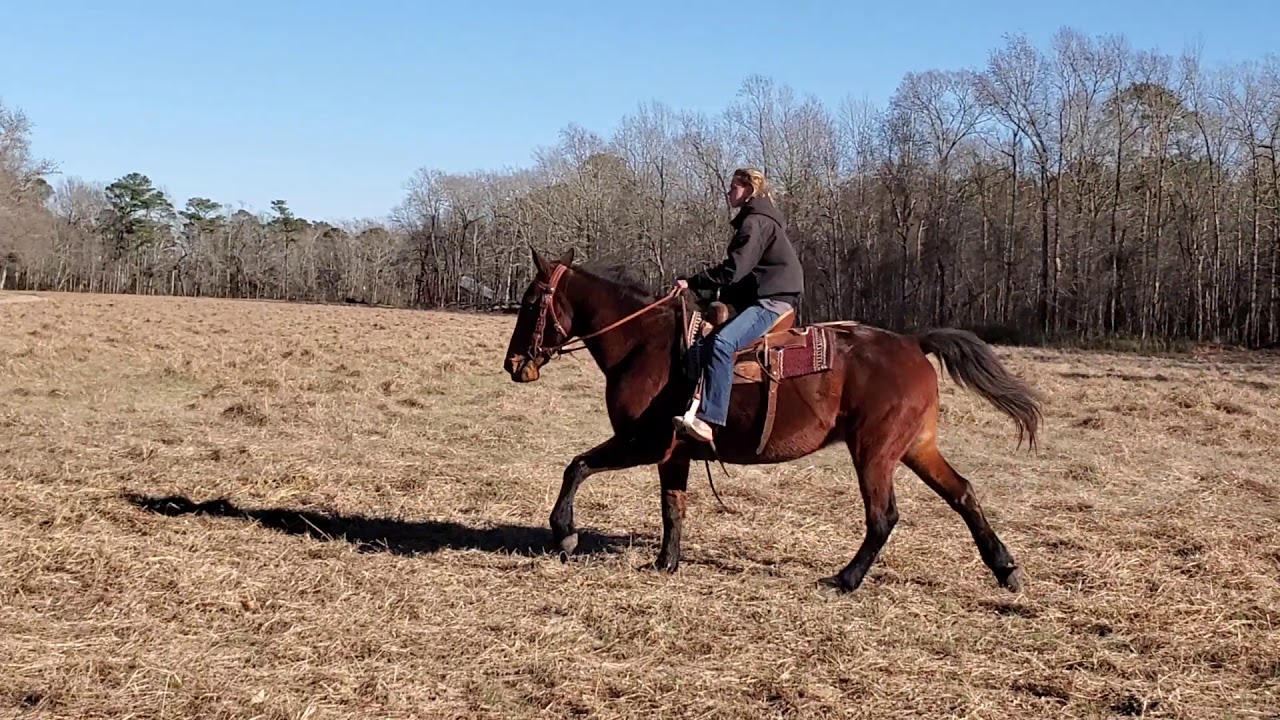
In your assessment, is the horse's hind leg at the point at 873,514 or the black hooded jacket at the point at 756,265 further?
the black hooded jacket at the point at 756,265

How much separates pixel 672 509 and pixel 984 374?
2.53 meters

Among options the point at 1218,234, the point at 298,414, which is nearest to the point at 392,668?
the point at 298,414

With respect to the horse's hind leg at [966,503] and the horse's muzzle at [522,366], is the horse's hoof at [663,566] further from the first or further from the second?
the horse's hind leg at [966,503]

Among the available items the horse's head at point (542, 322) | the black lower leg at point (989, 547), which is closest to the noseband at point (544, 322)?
the horse's head at point (542, 322)

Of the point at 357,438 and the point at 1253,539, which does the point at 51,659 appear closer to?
the point at 357,438

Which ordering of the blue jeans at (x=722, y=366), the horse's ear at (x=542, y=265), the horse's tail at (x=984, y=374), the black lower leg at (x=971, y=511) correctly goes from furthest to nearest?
the horse's ear at (x=542, y=265) → the horse's tail at (x=984, y=374) → the blue jeans at (x=722, y=366) → the black lower leg at (x=971, y=511)

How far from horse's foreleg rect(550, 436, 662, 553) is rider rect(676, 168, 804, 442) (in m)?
0.47

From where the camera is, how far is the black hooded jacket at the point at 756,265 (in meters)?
7.11

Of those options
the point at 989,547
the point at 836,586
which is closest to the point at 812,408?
the point at 836,586

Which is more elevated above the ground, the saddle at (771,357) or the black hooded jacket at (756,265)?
the black hooded jacket at (756,265)

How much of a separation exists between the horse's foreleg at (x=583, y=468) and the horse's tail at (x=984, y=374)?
2.32 m

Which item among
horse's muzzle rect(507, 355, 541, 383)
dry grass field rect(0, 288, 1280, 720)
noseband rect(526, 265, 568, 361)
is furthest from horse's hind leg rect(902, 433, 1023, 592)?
horse's muzzle rect(507, 355, 541, 383)

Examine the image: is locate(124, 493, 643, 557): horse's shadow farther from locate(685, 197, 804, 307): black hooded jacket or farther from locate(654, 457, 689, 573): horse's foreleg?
locate(685, 197, 804, 307): black hooded jacket

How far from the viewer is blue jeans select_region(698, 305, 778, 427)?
714 centimetres
